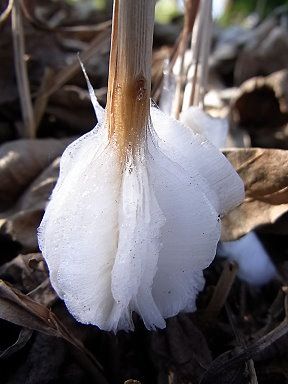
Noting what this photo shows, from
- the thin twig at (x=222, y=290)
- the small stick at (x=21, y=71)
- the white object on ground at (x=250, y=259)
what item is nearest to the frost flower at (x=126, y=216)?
the thin twig at (x=222, y=290)

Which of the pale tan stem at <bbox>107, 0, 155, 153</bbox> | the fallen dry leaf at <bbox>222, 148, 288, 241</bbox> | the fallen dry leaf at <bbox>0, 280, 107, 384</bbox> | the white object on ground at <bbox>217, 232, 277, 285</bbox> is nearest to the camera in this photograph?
the pale tan stem at <bbox>107, 0, 155, 153</bbox>

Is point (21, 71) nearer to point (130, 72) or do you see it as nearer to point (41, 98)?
point (41, 98)

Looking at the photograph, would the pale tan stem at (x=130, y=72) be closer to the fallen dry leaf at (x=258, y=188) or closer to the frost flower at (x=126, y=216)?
the frost flower at (x=126, y=216)

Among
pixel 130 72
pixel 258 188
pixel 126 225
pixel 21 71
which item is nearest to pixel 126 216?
pixel 126 225

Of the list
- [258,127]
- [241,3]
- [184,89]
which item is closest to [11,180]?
[184,89]

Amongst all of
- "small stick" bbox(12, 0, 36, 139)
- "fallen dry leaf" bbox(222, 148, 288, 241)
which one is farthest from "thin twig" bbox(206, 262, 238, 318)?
"small stick" bbox(12, 0, 36, 139)

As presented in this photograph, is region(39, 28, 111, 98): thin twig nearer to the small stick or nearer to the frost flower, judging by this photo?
the small stick
